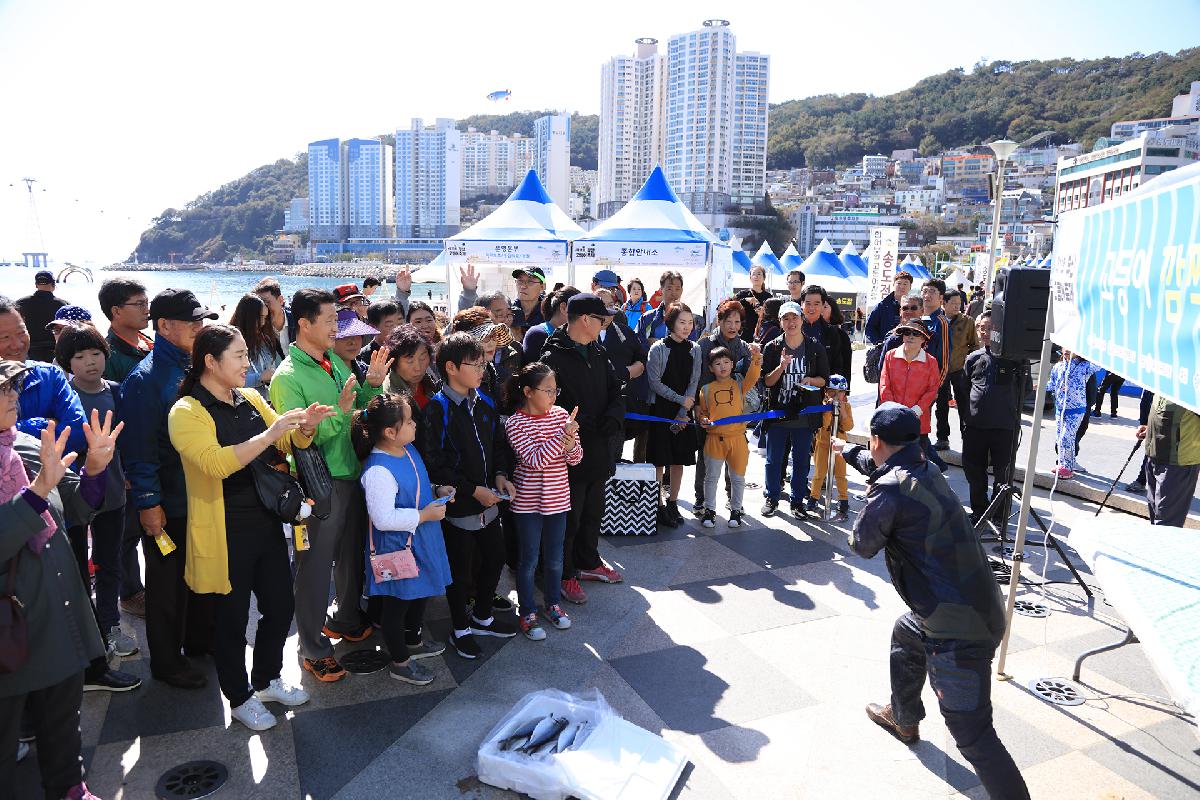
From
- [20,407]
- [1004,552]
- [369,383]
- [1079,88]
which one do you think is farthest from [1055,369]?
[1079,88]

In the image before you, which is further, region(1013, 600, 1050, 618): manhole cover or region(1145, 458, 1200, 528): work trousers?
region(1145, 458, 1200, 528): work trousers

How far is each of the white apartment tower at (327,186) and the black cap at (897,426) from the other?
5581 inches

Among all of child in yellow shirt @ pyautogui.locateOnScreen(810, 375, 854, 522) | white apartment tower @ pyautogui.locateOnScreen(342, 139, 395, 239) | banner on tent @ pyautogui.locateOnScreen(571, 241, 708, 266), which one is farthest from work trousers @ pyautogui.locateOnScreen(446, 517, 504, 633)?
white apartment tower @ pyautogui.locateOnScreen(342, 139, 395, 239)

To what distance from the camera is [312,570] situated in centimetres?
355

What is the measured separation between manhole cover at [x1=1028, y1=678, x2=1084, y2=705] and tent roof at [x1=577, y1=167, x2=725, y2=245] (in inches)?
347

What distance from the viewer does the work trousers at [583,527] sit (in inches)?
183

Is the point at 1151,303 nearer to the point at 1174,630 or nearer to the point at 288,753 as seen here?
the point at 1174,630

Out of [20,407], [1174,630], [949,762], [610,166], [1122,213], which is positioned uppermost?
[610,166]

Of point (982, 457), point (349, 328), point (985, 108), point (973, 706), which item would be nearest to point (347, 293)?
point (349, 328)

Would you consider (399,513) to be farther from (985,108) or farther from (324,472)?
(985,108)

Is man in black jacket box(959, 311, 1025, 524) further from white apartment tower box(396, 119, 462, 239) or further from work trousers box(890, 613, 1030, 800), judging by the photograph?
white apartment tower box(396, 119, 462, 239)

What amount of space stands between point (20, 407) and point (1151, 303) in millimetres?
4203

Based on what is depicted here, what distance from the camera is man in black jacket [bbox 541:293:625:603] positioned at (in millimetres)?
4523

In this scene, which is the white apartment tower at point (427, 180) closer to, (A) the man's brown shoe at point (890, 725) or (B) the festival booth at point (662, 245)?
Answer: (B) the festival booth at point (662, 245)
